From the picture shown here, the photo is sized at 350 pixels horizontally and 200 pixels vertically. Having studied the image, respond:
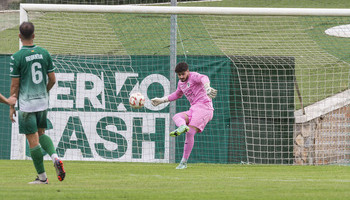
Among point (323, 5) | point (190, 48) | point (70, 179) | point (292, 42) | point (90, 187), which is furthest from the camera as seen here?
point (323, 5)

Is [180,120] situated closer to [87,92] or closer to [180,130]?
[180,130]

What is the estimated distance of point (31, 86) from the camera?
23.4ft

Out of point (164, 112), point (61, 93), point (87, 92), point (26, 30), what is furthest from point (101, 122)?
point (26, 30)

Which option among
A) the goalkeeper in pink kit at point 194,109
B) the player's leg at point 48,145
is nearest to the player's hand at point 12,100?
the player's leg at point 48,145

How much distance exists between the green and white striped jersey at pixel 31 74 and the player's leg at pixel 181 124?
338cm

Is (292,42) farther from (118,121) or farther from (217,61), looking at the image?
(118,121)

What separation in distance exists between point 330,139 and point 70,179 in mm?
7779

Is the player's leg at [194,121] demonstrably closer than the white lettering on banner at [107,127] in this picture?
Yes

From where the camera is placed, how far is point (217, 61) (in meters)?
13.7

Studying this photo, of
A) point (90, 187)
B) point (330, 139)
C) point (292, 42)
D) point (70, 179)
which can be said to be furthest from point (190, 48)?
point (90, 187)

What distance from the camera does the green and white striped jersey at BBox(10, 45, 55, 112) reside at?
704cm

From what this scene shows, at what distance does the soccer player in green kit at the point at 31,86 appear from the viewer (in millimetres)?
7035

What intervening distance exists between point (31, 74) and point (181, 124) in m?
3.91

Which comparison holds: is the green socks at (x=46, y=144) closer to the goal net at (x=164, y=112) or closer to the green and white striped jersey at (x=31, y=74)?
the green and white striped jersey at (x=31, y=74)
